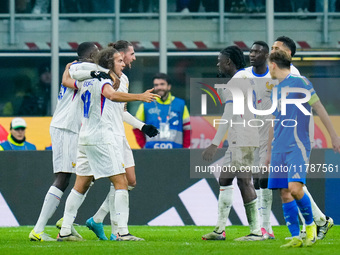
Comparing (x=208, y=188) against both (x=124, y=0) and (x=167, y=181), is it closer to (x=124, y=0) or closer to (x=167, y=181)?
(x=167, y=181)

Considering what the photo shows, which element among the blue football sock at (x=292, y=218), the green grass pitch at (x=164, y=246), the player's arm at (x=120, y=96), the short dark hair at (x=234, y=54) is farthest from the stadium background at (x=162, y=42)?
the blue football sock at (x=292, y=218)

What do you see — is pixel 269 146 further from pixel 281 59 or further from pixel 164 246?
pixel 164 246

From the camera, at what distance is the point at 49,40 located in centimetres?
1577

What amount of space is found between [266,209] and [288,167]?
173 cm

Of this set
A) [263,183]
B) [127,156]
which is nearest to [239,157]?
[263,183]

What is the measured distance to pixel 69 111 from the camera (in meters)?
10.2

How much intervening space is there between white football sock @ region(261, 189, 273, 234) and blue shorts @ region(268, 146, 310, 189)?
1448 millimetres

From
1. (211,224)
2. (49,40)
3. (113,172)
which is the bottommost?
(211,224)

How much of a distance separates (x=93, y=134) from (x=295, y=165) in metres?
2.03

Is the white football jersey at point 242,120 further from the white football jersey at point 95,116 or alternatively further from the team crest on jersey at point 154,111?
the team crest on jersey at point 154,111

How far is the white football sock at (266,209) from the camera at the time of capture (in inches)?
415

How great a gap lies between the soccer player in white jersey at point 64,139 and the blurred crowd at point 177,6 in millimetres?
5573

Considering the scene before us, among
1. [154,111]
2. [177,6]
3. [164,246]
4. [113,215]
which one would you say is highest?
[177,6]

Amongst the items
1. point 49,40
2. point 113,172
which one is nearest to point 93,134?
point 113,172
